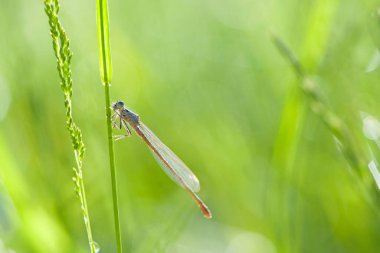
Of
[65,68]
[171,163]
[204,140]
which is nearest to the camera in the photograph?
[65,68]

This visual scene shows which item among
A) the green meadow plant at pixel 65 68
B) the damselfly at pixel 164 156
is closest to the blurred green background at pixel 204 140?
the damselfly at pixel 164 156

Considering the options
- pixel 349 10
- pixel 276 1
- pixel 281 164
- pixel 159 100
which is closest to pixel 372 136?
pixel 281 164

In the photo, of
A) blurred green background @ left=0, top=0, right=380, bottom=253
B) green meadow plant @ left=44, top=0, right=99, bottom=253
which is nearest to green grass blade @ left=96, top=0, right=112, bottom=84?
green meadow plant @ left=44, top=0, right=99, bottom=253

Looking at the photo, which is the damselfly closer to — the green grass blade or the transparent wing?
the transparent wing

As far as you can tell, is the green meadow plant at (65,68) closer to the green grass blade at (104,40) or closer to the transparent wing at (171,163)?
the green grass blade at (104,40)

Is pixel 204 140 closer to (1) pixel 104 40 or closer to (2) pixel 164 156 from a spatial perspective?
(2) pixel 164 156

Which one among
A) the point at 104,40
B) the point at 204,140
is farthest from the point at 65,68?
the point at 204,140
